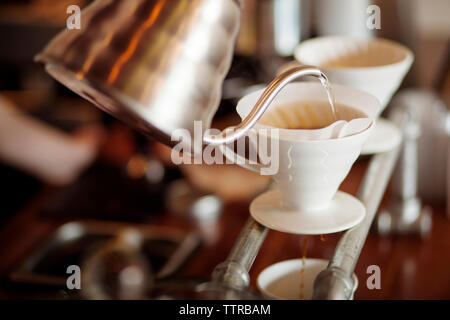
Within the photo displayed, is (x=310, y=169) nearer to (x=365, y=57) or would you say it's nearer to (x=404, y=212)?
(x=365, y=57)

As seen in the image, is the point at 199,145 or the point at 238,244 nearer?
the point at 199,145

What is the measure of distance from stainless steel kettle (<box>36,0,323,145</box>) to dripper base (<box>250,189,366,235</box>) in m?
0.15

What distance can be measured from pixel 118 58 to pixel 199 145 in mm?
106

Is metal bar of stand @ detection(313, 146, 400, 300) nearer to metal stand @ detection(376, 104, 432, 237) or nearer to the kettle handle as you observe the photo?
the kettle handle

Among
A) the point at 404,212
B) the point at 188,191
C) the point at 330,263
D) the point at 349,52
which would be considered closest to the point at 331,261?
the point at 330,263

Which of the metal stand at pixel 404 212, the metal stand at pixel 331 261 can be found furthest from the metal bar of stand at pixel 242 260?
the metal stand at pixel 404 212

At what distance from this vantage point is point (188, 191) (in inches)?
63.7

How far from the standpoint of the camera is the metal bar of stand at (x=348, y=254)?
608 millimetres

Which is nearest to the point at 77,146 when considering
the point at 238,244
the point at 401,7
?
the point at 401,7

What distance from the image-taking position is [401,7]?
2.06 metres

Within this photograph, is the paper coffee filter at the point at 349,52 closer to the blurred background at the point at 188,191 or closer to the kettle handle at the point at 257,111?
the blurred background at the point at 188,191

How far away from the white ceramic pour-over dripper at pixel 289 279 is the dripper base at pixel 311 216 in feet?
0.27

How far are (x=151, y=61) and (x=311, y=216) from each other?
0.92 ft

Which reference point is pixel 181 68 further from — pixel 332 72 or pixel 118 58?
pixel 332 72
